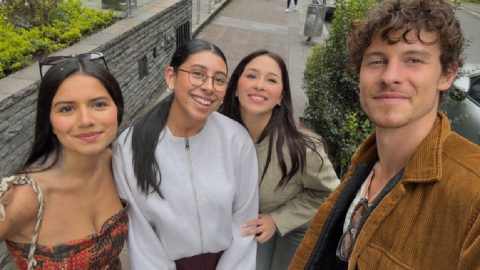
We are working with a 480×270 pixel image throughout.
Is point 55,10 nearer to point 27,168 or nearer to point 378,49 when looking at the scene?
point 27,168

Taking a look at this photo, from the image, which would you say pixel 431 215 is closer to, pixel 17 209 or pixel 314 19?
pixel 17 209

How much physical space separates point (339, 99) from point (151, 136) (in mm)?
2680

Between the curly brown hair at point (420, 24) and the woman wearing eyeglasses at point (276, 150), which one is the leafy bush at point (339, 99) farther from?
the curly brown hair at point (420, 24)

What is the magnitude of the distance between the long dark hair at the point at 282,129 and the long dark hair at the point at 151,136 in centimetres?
49

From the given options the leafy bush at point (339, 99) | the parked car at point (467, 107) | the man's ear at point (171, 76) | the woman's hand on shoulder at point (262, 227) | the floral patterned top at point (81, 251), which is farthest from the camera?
A: the parked car at point (467, 107)

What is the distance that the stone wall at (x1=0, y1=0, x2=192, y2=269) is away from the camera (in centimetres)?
291

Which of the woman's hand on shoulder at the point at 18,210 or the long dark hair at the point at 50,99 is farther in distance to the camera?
the long dark hair at the point at 50,99

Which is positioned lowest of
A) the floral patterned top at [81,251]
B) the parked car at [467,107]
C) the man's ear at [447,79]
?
the parked car at [467,107]

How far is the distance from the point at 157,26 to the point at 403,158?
216 inches

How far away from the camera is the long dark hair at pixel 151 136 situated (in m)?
1.70

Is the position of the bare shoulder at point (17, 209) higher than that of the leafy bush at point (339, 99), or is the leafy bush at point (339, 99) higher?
the bare shoulder at point (17, 209)

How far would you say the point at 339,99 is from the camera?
3.97 m

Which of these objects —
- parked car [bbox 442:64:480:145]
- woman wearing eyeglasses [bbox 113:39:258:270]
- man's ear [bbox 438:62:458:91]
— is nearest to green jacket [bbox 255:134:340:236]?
woman wearing eyeglasses [bbox 113:39:258:270]

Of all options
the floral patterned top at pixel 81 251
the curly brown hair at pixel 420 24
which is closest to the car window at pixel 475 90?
the curly brown hair at pixel 420 24
